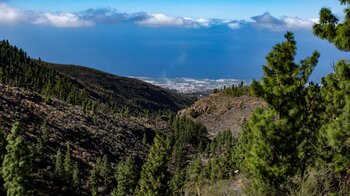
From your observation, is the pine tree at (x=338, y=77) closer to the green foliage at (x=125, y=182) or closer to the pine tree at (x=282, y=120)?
the pine tree at (x=282, y=120)

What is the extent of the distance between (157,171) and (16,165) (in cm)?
1760

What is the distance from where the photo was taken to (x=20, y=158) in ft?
167

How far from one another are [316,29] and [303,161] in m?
14.6

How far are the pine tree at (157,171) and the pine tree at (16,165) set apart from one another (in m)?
15.2

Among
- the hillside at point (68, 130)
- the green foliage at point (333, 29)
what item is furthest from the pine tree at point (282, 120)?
the hillside at point (68, 130)

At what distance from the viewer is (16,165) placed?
169 ft

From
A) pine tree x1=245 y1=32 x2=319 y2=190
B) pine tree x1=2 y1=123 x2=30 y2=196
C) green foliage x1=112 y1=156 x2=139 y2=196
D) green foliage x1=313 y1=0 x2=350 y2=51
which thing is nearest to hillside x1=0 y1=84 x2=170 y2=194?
green foliage x1=112 y1=156 x2=139 y2=196

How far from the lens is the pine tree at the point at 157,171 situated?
47.6 meters

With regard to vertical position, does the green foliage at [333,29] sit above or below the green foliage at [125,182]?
above

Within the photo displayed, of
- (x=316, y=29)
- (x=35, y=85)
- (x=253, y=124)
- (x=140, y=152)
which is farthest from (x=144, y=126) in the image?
(x=316, y=29)

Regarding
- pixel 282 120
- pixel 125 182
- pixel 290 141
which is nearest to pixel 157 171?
pixel 290 141

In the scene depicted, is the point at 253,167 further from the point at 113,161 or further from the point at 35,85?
the point at 35,85

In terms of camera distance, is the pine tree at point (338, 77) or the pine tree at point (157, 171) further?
the pine tree at point (157, 171)

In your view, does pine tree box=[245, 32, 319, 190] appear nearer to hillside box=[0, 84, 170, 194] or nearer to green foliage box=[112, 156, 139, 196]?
green foliage box=[112, 156, 139, 196]
